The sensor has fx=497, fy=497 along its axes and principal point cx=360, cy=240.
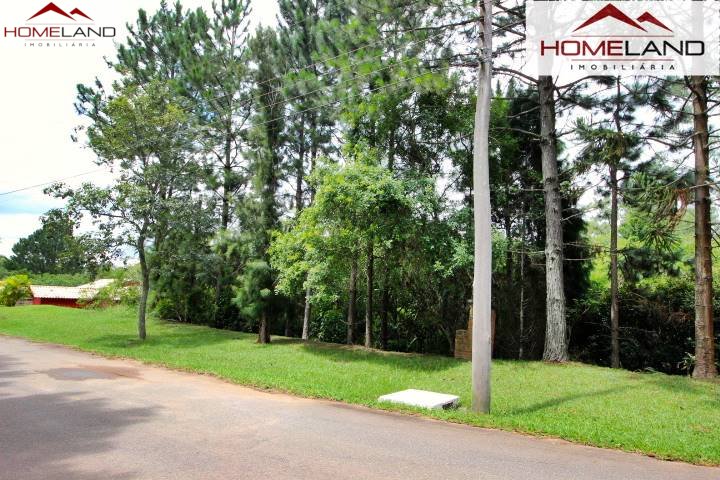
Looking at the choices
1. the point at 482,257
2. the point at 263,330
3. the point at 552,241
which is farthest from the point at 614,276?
the point at 263,330

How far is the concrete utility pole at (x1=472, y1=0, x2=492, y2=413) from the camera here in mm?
7551


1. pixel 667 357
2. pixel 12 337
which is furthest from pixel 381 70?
pixel 12 337

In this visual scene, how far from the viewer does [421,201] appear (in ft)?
41.3

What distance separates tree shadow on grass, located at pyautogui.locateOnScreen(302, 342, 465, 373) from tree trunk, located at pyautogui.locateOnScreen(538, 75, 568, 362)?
2.49 meters

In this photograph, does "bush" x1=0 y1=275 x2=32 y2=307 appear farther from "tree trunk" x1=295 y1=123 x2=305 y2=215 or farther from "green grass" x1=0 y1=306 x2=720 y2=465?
"tree trunk" x1=295 y1=123 x2=305 y2=215

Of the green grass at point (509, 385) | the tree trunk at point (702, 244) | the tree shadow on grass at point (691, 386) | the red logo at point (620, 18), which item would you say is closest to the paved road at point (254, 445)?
the green grass at point (509, 385)

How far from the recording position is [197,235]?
59.9 feet

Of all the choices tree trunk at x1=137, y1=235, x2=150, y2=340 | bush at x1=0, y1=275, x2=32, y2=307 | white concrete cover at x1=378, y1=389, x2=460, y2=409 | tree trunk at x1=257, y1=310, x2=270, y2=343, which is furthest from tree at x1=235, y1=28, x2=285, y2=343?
bush at x1=0, y1=275, x2=32, y2=307

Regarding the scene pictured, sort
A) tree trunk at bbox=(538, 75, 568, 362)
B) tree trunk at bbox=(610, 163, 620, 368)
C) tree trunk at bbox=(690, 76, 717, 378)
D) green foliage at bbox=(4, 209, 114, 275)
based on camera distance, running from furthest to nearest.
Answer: green foliage at bbox=(4, 209, 114, 275) < tree trunk at bbox=(610, 163, 620, 368) < tree trunk at bbox=(538, 75, 568, 362) < tree trunk at bbox=(690, 76, 717, 378)

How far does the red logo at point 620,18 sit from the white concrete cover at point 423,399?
957cm

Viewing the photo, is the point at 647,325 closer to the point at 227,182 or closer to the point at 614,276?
the point at 614,276

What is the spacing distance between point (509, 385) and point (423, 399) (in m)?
2.52

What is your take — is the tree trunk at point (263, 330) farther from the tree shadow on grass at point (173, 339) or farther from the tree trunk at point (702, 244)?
the tree trunk at point (702, 244)

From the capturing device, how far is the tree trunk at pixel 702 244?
10.6 meters
